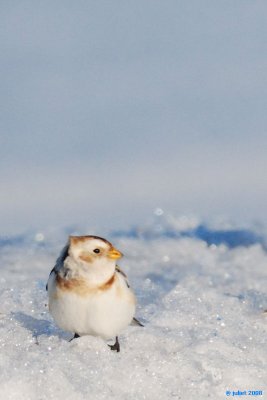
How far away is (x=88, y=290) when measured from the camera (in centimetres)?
596

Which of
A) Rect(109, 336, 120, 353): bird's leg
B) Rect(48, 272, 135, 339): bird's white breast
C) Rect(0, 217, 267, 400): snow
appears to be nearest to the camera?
Rect(0, 217, 267, 400): snow

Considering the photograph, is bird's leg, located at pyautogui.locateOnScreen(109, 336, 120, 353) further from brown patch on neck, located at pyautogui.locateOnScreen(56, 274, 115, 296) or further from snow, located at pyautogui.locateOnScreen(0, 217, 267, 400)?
brown patch on neck, located at pyautogui.locateOnScreen(56, 274, 115, 296)

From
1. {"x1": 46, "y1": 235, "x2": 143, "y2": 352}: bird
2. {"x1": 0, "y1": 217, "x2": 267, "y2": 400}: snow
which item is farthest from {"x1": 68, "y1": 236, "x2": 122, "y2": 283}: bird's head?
{"x1": 0, "y1": 217, "x2": 267, "y2": 400}: snow

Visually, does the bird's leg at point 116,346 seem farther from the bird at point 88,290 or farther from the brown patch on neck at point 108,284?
the brown patch on neck at point 108,284

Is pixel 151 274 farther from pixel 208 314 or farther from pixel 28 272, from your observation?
pixel 208 314

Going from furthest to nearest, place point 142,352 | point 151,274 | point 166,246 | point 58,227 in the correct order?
point 58,227, point 166,246, point 151,274, point 142,352

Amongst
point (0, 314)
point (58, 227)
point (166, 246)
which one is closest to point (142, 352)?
point (0, 314)

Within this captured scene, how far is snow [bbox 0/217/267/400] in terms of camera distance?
560cm

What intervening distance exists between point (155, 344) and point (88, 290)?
0.72m

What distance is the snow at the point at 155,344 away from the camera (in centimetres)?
560

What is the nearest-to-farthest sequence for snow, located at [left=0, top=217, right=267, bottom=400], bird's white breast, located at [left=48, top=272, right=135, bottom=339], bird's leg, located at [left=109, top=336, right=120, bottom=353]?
snow, located at [left=0, top=217, right=267, bottom=400], bird's white breast, located at [left=48, top=272, right=135, bottom=339], bird's leg, located at [left=109, top=336, right=120, bottom=353]

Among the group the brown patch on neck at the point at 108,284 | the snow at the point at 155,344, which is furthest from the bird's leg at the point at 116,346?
the brown patch on neck at the point at 108,284

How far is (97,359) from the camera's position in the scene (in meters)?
5.92

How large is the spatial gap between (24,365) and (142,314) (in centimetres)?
184
